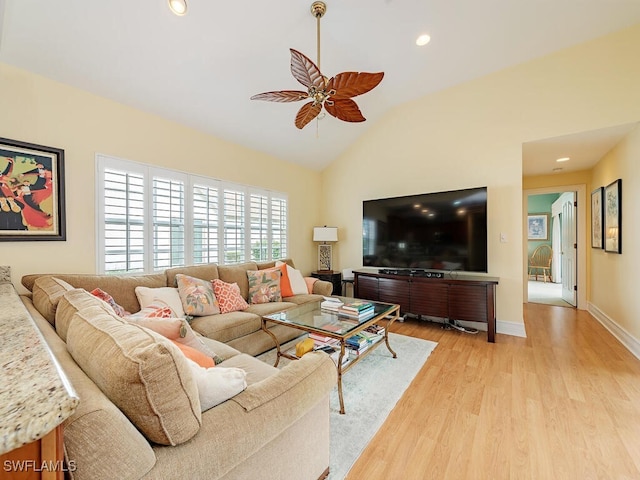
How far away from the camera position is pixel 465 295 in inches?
131

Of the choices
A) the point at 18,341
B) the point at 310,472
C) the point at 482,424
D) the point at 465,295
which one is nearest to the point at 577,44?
the point at 465,295

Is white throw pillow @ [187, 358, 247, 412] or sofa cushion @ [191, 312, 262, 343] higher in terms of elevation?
white throw pillow @ [187, 358, 247, 412]

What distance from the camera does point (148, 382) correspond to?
28.7 inches

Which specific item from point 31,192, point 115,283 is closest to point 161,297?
point 115,283

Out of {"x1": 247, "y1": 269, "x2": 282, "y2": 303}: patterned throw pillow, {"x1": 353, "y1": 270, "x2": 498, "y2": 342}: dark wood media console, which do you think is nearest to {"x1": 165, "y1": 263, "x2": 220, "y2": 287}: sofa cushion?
{"x1": 247, "y1": 269, "x2": 282, "y2": 303}: patterned throw pillow

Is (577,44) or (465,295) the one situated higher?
(577,44)

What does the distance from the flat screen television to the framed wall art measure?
18.6 ft

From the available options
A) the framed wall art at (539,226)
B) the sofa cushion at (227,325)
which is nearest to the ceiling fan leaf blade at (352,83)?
the sofa cushion at (227,325)

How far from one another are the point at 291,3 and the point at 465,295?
3505mm

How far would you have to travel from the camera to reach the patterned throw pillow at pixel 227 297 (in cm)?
284

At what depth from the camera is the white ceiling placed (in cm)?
207

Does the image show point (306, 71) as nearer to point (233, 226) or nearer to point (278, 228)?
point (233, 226)

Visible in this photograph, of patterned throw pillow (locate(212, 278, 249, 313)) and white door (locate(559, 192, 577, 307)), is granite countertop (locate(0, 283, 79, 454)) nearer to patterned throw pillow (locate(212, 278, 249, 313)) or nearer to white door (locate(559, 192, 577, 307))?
patterned throw pillow (locate(212, 278, 249, 313))

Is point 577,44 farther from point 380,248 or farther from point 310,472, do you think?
point 310,472
